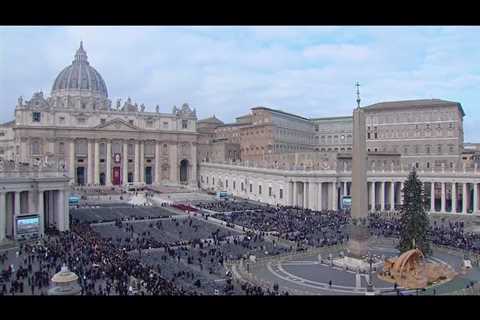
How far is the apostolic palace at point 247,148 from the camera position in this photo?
2188 inches

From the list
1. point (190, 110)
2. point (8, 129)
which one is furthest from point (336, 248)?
point (8, 129)

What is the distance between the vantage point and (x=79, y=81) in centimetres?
9288

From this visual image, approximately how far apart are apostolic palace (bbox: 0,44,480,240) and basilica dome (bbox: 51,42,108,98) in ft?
0.77

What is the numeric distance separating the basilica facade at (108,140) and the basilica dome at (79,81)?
120 inches

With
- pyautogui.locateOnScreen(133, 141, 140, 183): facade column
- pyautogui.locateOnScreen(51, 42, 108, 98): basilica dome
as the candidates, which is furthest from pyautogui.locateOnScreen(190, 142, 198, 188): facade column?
pyautogui.locateOnScreen(51, 42, 108, 98): basilica dome

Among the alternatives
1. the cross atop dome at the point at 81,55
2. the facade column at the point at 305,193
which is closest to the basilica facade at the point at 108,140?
the cross atop dome at the point at 81,55

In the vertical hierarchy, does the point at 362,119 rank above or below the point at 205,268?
above

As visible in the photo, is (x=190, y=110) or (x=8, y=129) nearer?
(x=190, y=110)

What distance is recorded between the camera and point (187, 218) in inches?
1747

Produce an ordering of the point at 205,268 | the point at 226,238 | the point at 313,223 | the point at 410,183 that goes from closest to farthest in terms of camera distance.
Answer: the point at 205,268
the point at 410,183
the point at 226,238
the point at 313,223

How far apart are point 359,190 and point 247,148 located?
55.6m
